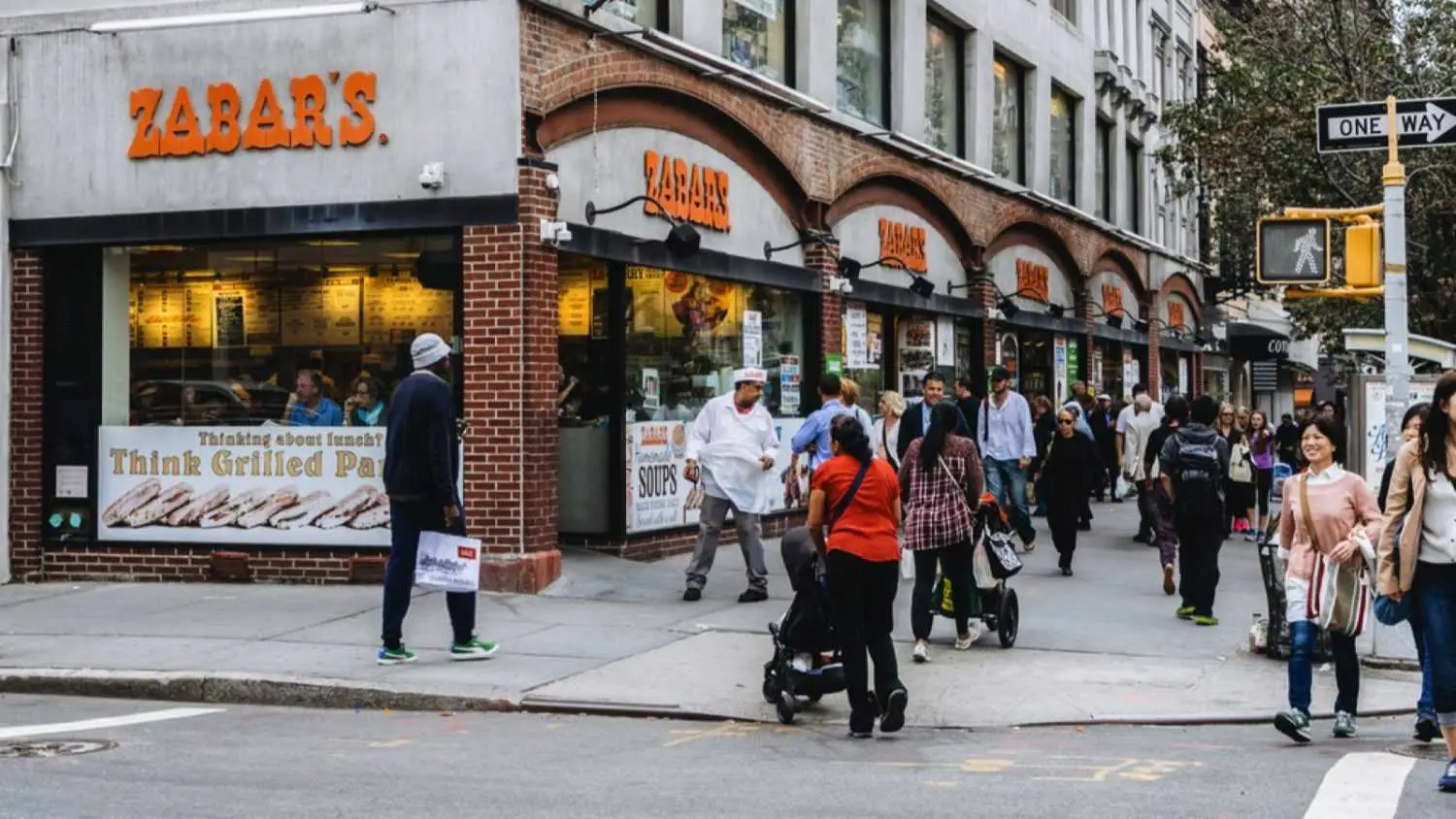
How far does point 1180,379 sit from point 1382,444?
30513 mm

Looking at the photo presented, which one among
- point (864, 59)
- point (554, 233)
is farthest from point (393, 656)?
point (864, 59)

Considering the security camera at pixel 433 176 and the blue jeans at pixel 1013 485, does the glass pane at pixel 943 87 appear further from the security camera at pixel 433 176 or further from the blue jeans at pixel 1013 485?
the security camera at pixel 433 176

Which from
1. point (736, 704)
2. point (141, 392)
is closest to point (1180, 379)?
point (141, 392)

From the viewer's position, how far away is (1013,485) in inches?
670

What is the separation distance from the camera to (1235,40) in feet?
81.3

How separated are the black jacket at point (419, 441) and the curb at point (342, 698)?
1.29 metres

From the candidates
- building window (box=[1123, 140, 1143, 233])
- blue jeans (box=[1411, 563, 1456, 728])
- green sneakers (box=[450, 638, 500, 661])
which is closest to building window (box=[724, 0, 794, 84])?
green sneakers (box=[450, 638, 500, 661])

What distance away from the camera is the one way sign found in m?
10.9

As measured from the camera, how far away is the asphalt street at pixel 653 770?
667cm

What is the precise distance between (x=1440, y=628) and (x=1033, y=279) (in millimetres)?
21514

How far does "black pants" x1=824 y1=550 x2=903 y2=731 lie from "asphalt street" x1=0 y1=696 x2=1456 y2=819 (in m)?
0.26

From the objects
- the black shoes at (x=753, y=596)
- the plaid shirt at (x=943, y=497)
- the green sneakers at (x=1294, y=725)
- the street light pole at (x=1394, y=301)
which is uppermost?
the street light pole at (x=1394, y=301)

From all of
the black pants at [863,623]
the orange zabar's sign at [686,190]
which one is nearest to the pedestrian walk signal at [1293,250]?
the black pants at [863,623]

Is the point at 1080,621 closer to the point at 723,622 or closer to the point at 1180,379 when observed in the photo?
the point at 723,622
